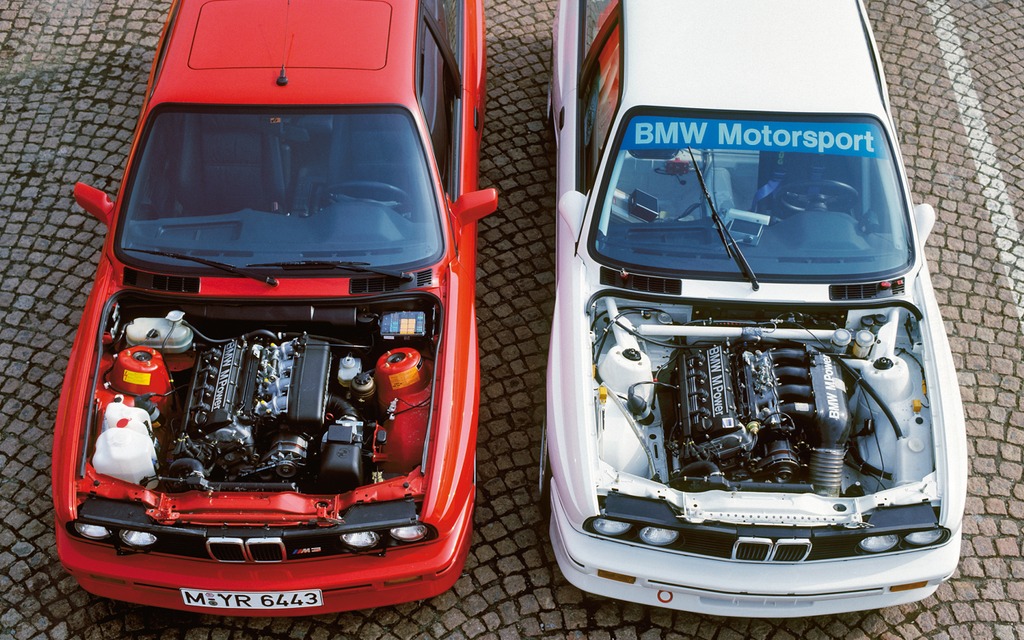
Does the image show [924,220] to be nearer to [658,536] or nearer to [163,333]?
[658,536]

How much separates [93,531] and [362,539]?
121 centimetres

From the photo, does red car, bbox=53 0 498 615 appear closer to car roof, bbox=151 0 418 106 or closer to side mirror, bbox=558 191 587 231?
car roof, bbox=151 0 418 106

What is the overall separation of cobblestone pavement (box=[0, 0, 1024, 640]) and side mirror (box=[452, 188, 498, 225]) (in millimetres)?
1144

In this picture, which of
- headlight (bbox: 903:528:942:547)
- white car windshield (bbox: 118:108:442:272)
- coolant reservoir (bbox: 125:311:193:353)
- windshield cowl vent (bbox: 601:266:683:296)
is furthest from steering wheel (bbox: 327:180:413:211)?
headlight (bbox: 903:528:942:547)

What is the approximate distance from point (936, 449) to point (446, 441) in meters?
2.35

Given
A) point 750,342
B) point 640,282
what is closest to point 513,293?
point 640,282

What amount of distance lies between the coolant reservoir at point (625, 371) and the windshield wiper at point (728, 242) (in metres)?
0.69

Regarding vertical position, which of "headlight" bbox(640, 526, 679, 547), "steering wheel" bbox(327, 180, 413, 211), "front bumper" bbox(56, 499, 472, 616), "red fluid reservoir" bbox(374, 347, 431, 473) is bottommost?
"front bumper" bbox(56, 499, 472, 616)

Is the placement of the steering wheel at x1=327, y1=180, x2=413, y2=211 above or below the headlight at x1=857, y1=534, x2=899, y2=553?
above

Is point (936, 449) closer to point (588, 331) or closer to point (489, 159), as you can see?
point (588, 331)

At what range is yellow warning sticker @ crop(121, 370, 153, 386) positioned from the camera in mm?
4484

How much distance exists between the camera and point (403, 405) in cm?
460

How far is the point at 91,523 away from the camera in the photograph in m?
Result: 4.05

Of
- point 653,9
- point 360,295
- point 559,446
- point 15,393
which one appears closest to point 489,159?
point 653,9
